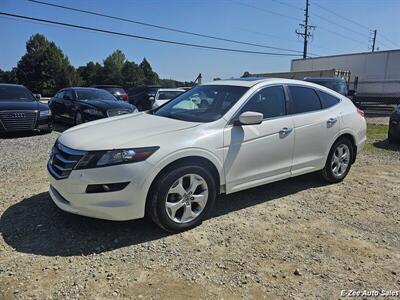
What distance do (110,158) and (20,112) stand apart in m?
7.19

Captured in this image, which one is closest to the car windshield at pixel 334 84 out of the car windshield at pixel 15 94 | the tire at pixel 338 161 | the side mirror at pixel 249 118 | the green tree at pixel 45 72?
the tire at pixel 338 161

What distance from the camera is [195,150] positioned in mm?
3732

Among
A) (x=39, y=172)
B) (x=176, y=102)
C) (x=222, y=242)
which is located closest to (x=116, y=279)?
(x=222, y=242)

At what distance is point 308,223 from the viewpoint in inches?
164

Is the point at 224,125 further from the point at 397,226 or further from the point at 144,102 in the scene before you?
the point at 144,102

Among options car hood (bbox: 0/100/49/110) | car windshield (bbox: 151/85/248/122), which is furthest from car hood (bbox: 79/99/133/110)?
car windshield (bbox: 151/85/248/122)

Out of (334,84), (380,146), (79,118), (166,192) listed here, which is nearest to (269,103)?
(166,192)

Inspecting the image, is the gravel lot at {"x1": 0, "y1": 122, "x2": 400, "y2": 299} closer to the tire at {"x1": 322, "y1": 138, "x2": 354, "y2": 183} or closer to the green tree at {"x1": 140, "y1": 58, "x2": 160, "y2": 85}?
the tire at {"x1": 322, "y1": 138, "x2": 354, "y2": 183}

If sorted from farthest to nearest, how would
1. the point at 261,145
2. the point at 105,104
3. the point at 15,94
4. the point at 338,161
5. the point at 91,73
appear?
the point at 91,73 → the point at 105,104 → the point at 15,94 → the point at 338,161 → the point at 261,145

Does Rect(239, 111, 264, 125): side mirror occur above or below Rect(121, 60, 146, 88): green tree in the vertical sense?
below

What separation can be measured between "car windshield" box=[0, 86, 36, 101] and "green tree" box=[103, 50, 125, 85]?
55269mm

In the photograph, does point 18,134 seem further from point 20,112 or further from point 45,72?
point 45,72

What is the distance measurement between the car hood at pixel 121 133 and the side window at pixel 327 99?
2309 millimetres

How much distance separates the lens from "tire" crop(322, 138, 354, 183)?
5395 millimetres
